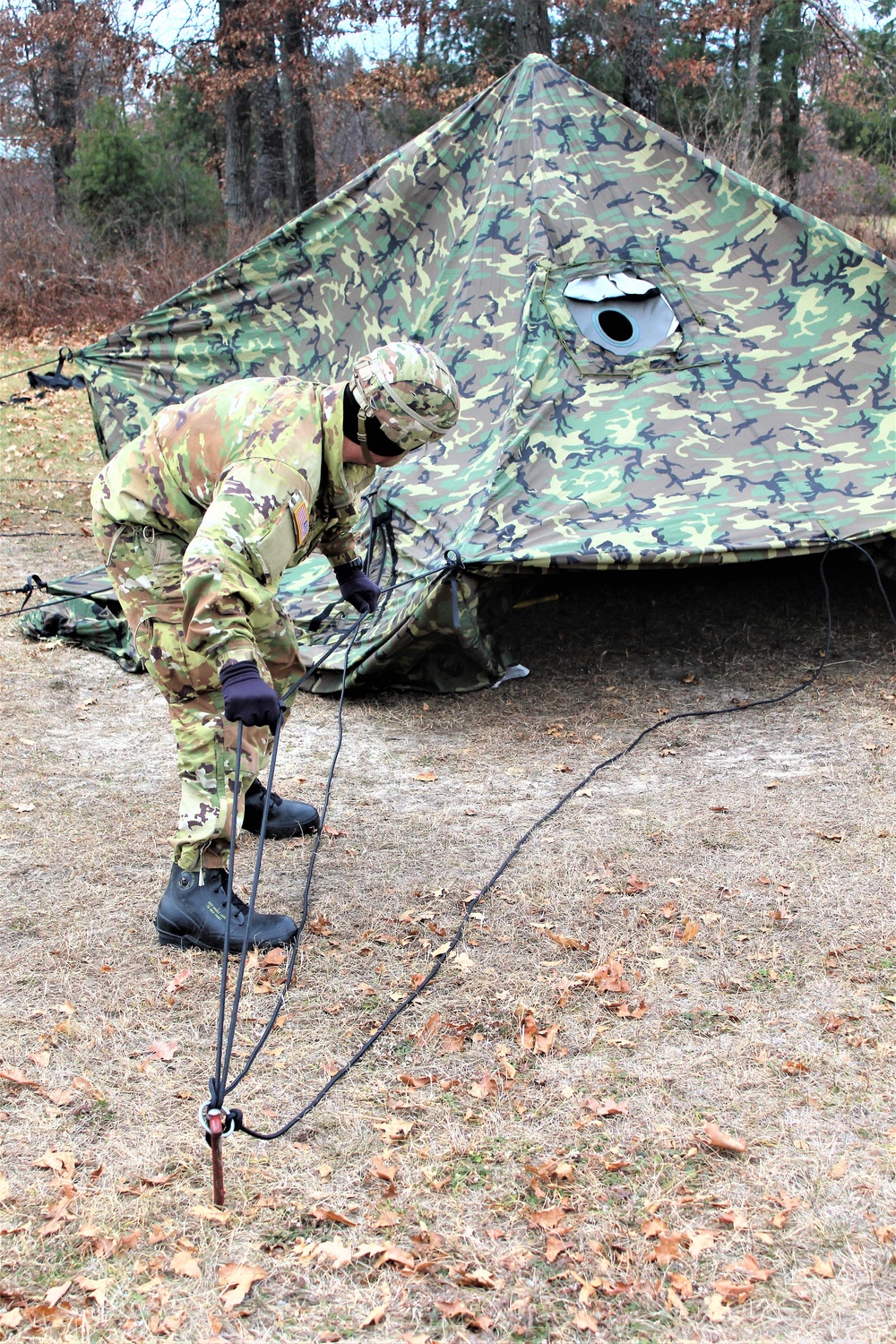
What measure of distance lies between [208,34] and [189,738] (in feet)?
57.6

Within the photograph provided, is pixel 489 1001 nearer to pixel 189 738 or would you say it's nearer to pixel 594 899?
pixel 594 899

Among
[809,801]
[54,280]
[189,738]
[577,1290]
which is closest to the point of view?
[577,1290]

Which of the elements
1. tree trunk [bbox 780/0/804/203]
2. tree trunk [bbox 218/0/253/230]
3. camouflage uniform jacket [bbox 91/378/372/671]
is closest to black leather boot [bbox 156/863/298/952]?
camouflage uniform jacket [bbox 91/378/372/671]

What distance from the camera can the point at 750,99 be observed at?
722 inches

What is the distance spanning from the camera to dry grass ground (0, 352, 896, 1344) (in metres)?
2.34

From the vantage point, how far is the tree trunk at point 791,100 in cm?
2125

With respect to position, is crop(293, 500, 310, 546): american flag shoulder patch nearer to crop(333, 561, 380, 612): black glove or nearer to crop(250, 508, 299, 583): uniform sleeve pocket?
crop(250, 508, 299, 583): uniform sleeve pocket

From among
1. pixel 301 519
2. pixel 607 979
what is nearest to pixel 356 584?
pixel 301 519

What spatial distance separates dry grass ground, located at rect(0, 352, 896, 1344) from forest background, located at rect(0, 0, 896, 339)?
12.4 meters

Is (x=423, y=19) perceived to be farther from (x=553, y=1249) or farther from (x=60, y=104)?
(x=553, y=1249)

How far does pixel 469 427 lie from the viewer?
20.0 ft

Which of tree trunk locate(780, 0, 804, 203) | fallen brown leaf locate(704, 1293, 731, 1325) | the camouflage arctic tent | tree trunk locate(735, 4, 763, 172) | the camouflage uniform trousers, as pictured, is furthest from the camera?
tree trunk locate(780, 0, 804, 203)

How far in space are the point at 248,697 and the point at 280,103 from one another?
1920cm

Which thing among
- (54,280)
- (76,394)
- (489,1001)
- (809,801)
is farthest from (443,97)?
(489,1001)
